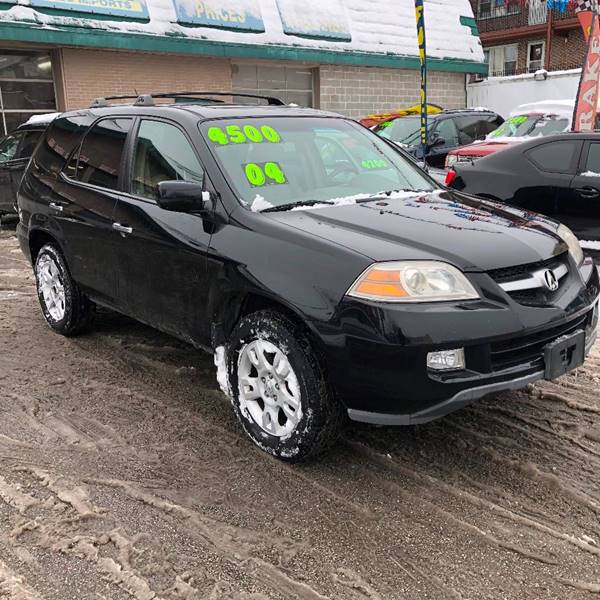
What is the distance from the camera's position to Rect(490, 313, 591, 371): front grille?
291cm

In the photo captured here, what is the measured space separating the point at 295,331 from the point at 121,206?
1739 mm

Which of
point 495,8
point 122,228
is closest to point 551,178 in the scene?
point 122,228

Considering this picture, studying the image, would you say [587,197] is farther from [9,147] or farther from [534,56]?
[534,56]

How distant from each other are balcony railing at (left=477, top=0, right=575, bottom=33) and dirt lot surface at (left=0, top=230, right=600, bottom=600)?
31643mm

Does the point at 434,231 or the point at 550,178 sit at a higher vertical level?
the point at 434,231

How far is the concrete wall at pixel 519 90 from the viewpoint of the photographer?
2081 centimetres

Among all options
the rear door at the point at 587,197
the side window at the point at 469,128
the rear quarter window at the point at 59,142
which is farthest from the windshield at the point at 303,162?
the side window at the point at 469,128

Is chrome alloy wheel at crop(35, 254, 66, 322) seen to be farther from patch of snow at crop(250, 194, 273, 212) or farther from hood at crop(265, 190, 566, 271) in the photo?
hood at crop(265, 190, 566, 271)

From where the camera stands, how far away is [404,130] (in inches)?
542

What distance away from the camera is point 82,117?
4922mm

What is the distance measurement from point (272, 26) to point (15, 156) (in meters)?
8.83

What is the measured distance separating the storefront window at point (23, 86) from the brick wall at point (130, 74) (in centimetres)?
45

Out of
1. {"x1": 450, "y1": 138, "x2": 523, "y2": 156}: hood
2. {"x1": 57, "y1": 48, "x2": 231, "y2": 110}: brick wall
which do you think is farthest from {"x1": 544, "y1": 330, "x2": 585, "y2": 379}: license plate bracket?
{"x1": 57, "y1": 48, "x2": 231, "y2": 110}: brick wall

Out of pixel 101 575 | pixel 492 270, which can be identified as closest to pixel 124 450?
pixel 101 575
